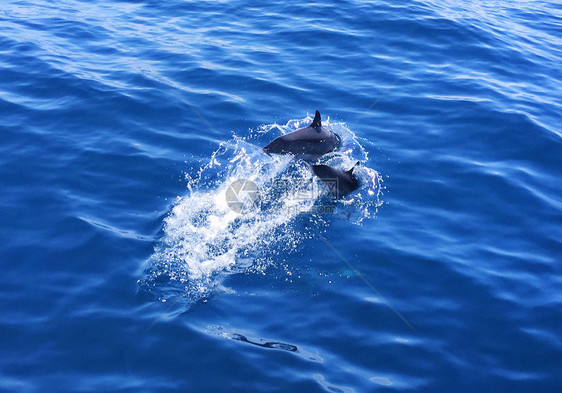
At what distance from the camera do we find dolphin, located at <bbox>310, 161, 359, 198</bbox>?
9781 mm

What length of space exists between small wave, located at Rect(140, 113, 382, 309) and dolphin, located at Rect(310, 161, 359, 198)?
0.15 meters

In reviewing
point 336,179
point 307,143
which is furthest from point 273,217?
point 307,143

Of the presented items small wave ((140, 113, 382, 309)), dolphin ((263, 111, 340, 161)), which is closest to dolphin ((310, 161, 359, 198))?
small wave ((140, 113, 382, 309))

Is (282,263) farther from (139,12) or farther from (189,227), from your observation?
(139,12)

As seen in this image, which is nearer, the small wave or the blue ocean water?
the blue ocean water

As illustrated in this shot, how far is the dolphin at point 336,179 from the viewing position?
9.78m

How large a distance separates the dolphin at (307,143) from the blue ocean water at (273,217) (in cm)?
34

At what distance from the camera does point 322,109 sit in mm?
12938

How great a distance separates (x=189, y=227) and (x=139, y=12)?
13146mm

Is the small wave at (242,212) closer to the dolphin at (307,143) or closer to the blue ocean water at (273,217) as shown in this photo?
the blue ocean water at (273,217)

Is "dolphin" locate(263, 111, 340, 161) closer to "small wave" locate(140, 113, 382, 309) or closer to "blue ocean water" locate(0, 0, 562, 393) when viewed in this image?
"small wave" locate(140, 113, 382, 309)

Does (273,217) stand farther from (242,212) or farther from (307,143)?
(307,143)

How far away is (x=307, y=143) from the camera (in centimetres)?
1072

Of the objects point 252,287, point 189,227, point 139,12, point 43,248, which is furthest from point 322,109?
point 139,12
